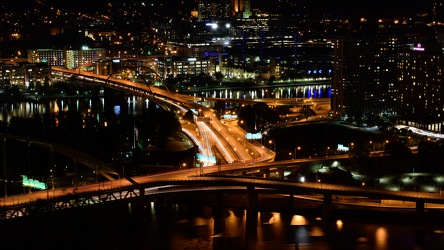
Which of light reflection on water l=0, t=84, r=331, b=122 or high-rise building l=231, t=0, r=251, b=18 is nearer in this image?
light reflection on water l=0, t=84, r=331, b=122

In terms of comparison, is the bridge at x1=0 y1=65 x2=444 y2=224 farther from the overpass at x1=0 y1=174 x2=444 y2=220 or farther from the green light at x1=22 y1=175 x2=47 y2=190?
the green light at x1=22 y1=175 x2=47 y2=190

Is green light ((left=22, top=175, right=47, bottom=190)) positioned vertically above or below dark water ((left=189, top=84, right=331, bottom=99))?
above

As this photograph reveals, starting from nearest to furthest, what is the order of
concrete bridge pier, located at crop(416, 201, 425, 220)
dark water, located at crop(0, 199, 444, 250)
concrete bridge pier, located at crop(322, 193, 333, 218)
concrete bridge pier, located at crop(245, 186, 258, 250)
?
dark water, located at crop(0, 199, 444, 250) < concrete bridge pier, located at crop(245, 186, 258, 250) < concrete bridge pier, located at crop(416, 201, 425, 220) < concrete bridge pier, located at crop(322, 193, 333, 218)

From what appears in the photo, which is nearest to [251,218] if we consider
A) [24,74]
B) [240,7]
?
[24,74]

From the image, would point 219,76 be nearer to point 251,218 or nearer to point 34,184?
point 34,184

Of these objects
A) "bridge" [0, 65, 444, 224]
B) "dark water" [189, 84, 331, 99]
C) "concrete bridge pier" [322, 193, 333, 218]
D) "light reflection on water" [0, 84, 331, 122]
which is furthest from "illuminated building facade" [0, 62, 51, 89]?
"concrete bridge pier" [322, 193, 333, 218]

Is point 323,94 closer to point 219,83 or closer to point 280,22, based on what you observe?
point 219,83

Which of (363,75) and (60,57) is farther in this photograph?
(60,57)
